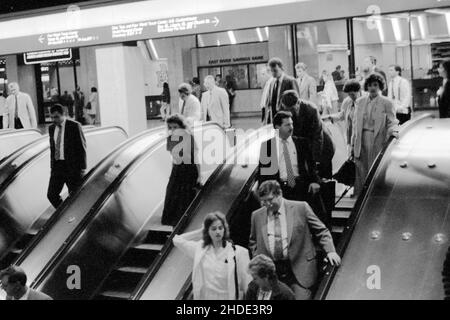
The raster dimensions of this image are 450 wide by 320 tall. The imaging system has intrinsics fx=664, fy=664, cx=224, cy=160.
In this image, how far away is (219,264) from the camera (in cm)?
511

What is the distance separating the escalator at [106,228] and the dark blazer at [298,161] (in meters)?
1.97

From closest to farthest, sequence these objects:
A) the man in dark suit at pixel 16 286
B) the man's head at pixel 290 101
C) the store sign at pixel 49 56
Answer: the man in dark suit at pixel 16 286 → the man's head at pixel 290 101 → the store sign at pixel 49 56

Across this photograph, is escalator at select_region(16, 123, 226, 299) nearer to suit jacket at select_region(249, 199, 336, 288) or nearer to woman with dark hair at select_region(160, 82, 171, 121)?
suit jacket at select_region(249, 199, 336, 288)

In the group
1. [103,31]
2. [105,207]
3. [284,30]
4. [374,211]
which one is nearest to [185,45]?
[284,30]

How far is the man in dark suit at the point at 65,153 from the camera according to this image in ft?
26.9

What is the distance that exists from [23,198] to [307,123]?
4.31 m

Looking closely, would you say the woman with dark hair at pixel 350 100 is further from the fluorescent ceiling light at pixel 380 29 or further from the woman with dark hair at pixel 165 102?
the woman with dark hair at pixel 165 102

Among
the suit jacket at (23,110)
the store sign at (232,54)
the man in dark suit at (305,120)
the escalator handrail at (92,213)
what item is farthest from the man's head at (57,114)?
the store sign at (232,54)

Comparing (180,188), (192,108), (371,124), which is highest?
(192,108)

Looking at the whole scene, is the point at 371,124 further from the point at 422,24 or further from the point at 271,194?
the point at 422,24

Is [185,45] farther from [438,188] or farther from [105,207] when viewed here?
[438,188]

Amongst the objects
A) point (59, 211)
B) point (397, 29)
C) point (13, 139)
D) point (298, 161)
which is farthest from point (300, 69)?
point (397, 29)

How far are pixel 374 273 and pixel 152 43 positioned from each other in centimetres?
1521

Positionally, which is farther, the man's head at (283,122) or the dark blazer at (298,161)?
the dark blazer at (298,161)
